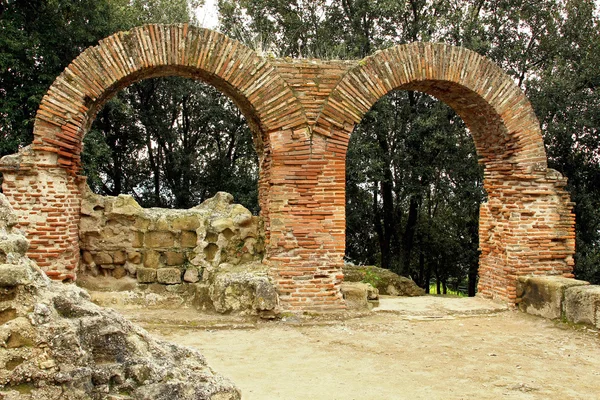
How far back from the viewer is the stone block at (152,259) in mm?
8148

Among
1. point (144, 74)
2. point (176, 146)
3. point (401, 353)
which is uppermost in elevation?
point (176, 146)

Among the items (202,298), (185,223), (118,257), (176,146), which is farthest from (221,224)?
(176,146)

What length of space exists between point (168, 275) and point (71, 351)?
18.5 ft

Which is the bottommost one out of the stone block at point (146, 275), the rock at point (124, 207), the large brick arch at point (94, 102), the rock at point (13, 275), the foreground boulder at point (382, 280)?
the foreground boulder at point (382, 280)

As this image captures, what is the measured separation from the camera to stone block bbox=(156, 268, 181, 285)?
8.09m

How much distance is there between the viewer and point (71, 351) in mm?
2527

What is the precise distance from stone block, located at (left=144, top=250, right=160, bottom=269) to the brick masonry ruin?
95 cm

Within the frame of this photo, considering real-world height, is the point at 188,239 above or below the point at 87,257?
above

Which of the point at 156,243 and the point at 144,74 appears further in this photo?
the point at 156,243

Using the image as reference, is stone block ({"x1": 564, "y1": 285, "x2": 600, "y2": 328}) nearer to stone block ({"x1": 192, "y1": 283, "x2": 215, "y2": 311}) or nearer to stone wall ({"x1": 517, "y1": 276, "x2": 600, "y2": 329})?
stone wall ({"x1": 517, "y1": 276, "x2": 600, "y2": 329})

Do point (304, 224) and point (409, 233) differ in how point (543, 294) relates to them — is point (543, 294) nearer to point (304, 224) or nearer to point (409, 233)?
point (304, 224)

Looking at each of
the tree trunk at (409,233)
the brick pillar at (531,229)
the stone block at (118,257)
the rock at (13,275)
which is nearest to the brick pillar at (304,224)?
the stone block at (118,257)

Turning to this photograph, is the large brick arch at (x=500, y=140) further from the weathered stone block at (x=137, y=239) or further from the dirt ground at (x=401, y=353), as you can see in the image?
the weathered stone block at (x=137, y=239)

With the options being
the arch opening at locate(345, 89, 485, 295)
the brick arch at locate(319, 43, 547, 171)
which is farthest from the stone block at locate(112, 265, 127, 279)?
the arch opening at locate(345, 89, 485, 295)
